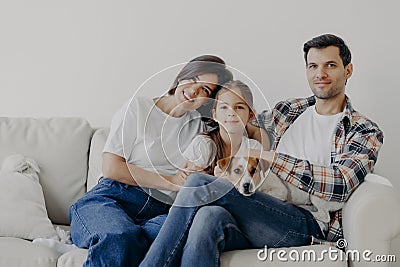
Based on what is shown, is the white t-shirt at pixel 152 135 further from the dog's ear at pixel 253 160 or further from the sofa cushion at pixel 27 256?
the sofa cushion at pixel 27 256

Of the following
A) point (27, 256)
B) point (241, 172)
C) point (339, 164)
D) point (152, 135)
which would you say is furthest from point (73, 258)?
point (339, 164)

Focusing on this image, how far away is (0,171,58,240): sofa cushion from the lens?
240 cm

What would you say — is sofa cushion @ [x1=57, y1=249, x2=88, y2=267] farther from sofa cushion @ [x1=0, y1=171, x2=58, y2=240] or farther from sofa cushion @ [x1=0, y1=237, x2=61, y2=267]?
sofa cushion @ [x1=0, y1=171, x2=58, y2=240]

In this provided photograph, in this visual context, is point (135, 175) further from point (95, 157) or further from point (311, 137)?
point (311, 137)

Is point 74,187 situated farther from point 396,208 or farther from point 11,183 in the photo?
point 396,208

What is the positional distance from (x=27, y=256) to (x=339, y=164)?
1.05m

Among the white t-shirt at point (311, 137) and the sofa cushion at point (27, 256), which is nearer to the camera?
the sofa cushion at point (27, 256)

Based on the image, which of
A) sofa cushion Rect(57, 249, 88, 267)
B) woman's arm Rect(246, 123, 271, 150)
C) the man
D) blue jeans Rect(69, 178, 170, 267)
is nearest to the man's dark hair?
the man

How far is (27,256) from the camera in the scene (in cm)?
220

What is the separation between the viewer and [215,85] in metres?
2.12

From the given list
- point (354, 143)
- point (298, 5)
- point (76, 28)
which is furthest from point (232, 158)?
point (76, 28)

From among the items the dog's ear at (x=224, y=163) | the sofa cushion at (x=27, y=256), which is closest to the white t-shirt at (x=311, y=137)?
the dog's ear at (x=224, y=163)

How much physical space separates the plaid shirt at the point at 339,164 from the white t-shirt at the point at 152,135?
25 cm

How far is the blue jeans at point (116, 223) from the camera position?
83.0 inches
